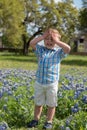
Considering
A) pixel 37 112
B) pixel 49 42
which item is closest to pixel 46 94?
pixel 37 112

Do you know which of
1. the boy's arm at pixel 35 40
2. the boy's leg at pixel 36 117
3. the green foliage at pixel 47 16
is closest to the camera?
the boy's arm at pixel 35 40

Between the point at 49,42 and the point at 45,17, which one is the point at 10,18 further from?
the point at 49,42

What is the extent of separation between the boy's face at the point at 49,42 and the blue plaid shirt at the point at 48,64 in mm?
63

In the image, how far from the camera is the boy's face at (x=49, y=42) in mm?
7060

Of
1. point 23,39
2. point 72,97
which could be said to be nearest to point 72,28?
point 23,39

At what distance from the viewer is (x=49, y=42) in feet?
23.4

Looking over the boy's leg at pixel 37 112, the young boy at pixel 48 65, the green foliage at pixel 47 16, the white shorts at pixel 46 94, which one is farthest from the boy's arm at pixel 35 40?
the green foliage at pixel 47 16

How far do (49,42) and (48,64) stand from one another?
14.4 inches

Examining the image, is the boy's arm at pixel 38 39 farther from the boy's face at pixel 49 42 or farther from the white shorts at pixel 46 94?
the white shorts at pixel 46 94

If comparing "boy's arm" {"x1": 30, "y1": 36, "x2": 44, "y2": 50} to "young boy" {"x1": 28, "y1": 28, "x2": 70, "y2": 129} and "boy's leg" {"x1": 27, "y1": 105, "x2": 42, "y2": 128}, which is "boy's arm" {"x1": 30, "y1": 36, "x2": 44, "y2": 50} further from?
"boy's leg" {"x1": 27, "y1": 105, "x2": 42, "y2": 128}

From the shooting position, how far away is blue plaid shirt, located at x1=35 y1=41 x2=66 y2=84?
7141 millimetres

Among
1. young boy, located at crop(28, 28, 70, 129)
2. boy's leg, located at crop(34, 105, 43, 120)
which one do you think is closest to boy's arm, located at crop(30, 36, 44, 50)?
young boy, located at crop(28, 28, 70, 129)

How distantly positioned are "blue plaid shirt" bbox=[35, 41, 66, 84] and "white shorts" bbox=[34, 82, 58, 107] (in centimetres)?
8

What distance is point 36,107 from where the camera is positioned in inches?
290
